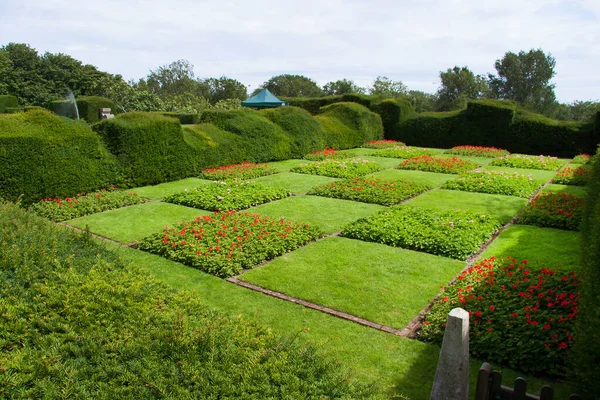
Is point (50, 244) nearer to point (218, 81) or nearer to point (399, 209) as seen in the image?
point (399, 209)

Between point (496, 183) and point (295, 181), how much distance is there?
6.08 meters

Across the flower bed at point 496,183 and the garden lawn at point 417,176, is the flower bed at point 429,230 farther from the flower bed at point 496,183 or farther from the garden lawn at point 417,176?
the garden lawn at point 417,176

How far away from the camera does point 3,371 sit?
2.61m

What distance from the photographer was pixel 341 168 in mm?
15039

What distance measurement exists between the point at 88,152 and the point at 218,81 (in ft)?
176

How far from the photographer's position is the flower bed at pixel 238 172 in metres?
13.8

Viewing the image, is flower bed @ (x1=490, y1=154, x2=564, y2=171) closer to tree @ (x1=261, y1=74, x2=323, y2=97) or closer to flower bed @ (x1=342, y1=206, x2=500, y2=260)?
flower bed @ (x1=342, y1=206, x2=500, y2=260)

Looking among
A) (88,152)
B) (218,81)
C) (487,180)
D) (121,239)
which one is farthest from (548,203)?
(218,81)

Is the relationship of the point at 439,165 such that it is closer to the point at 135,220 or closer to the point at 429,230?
the point at 429,230

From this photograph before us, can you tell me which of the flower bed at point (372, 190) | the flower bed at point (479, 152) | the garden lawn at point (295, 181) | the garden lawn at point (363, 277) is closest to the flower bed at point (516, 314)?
the garden lawn at point (363, 277)

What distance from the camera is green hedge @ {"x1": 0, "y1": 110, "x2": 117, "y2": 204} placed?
9.53 meters

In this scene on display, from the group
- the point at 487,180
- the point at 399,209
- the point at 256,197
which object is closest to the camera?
the point at 399,209

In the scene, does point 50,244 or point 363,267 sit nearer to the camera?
point 50,244

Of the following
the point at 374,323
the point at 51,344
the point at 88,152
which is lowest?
the point at 374,323
